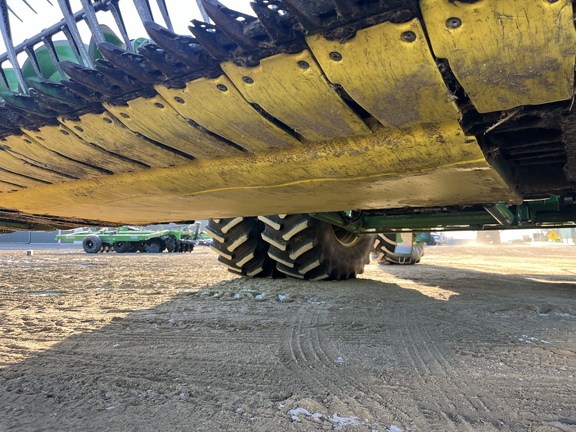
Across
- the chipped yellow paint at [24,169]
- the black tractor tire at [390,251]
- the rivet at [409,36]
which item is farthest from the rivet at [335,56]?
the black tractor tire at [390,251]

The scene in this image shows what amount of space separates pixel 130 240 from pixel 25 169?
16.6 m

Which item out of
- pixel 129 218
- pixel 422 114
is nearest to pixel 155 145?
pixel 422 114

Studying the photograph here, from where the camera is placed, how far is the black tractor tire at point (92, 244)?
17.4 m

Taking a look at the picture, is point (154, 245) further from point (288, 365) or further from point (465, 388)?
point (465, 388)

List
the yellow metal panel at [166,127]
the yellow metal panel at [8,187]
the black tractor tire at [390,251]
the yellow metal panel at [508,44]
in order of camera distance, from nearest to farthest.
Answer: the yellow metal panel at [508,44] < the yellow metal panel at [166,127] < the yellow metal panel at [8,187] < the black tractor tire at [390,251]

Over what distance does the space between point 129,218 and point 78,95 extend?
1.81 meters

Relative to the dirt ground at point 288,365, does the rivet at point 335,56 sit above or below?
above

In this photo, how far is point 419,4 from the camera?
87 centimetres

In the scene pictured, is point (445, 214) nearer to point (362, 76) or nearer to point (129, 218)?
point (129, 218)

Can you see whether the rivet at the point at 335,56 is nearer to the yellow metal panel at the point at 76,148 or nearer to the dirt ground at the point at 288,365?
the yellow metal panel at the point at 76,148

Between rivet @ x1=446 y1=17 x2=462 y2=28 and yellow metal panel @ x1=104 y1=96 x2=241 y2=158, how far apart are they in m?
0.88

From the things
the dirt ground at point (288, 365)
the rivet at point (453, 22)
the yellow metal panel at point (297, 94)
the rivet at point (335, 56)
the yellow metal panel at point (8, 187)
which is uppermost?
the rivet at point (453, 22)

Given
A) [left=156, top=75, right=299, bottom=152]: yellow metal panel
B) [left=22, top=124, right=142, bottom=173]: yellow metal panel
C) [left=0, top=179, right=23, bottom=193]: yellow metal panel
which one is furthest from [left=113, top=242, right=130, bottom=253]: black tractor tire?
[left=156, top=75, right=299, bottom=152]: yellow metal panel

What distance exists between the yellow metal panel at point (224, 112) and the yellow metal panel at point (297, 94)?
0.05m
